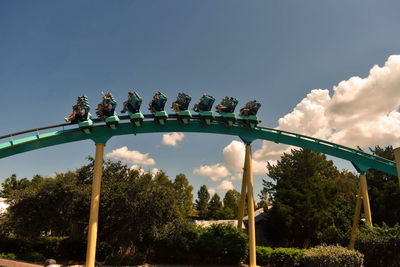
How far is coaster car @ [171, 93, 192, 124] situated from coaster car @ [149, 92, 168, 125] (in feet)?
2.08

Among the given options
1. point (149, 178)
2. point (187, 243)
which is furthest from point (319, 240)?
point (149, 178)

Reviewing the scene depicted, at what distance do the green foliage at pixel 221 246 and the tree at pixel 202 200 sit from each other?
172 feet

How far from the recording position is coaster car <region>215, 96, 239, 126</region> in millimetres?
15234

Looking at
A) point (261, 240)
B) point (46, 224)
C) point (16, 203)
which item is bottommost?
point (261, 240)

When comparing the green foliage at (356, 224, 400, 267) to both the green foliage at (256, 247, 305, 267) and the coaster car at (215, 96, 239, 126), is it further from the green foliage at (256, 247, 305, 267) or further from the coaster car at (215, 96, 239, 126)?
the coaster car at (215, 96, 239, 126)

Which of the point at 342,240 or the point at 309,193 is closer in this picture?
the point at 342,240

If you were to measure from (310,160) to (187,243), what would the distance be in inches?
864

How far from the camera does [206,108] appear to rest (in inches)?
591

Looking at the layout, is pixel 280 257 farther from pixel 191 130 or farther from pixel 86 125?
pixel 86 125

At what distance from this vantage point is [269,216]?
83.4 feet

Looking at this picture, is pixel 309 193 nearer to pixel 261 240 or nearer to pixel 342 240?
pixel 342 240

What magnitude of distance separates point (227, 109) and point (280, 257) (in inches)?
361

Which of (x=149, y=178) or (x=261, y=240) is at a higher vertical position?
(x=149, y=178)

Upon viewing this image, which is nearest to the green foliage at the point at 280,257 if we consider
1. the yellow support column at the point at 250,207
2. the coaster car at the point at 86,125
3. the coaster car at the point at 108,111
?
the yellow support column at the point at 250,207
